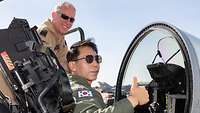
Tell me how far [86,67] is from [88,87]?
231 millimetres

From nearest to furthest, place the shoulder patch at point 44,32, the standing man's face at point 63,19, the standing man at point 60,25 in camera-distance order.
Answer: the shoulder patch at point 44,32, the standing man at point 60,25, the standing man's face at point 63,19

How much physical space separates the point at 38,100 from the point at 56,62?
370 millimetres

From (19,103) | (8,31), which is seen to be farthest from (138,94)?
(8,31)

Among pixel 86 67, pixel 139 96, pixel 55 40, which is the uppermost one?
pixel 55 40

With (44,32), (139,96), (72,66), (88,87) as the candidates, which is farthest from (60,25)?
(139,96)

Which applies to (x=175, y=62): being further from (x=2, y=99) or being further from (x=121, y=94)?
(x=2, y=99)

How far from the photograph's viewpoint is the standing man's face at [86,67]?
333cm

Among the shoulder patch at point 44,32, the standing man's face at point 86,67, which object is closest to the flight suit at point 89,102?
the standing man's face at point 86,67

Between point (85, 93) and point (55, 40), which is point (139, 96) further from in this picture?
point (55, 40)

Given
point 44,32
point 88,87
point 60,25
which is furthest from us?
point 60,25

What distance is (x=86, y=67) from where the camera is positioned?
11.0 ft

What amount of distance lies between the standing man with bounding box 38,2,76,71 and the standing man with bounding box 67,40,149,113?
1.30 m

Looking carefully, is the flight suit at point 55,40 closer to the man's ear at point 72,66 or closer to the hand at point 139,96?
the man's ear at point 72,66

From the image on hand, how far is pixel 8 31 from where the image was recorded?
9.52 ft
